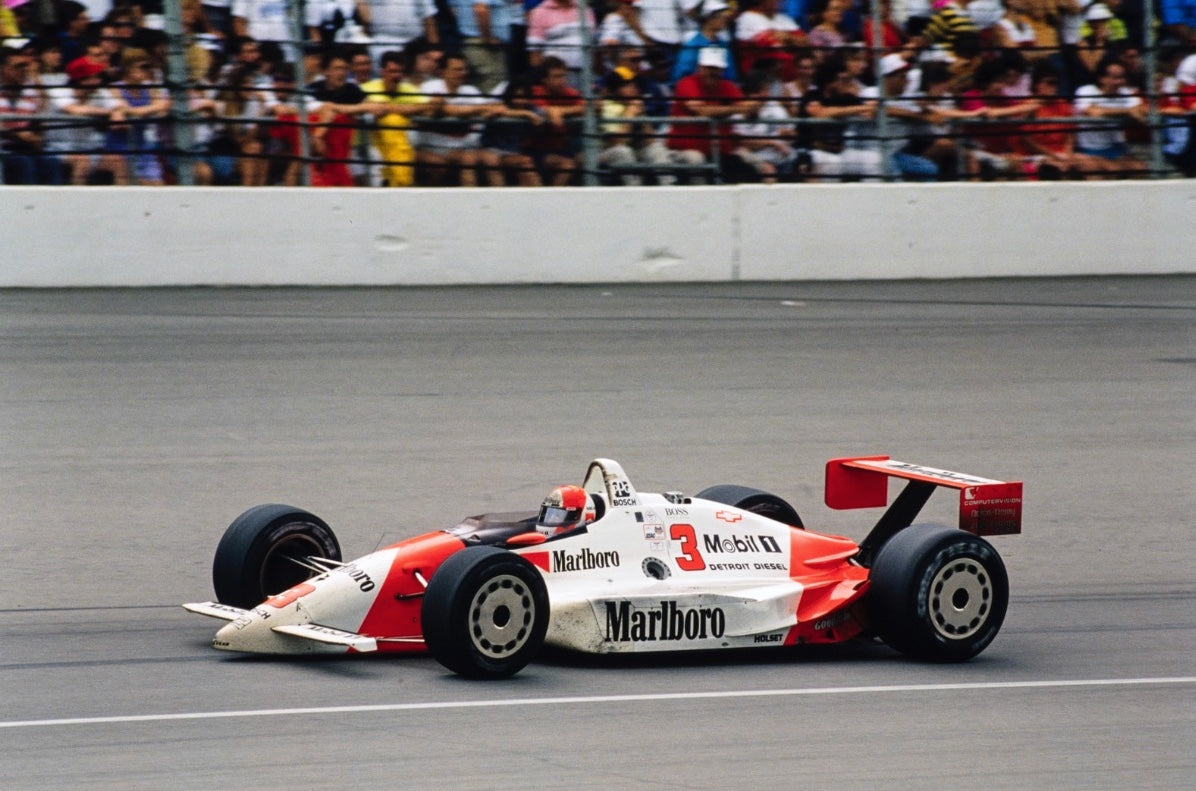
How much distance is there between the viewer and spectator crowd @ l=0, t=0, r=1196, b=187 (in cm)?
1541

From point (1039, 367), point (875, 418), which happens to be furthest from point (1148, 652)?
point (1039, 367)

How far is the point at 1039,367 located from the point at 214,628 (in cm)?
821

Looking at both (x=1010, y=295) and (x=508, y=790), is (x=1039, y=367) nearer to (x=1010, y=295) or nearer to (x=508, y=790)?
(x=1010, y=295)

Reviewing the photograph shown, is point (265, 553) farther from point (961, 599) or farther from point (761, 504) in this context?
point (961, 599)

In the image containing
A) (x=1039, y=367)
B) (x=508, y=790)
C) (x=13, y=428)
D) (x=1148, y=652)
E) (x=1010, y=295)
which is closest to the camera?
(x=508, y=790)

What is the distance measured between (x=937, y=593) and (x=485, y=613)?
185cm

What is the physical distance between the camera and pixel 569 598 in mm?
6883

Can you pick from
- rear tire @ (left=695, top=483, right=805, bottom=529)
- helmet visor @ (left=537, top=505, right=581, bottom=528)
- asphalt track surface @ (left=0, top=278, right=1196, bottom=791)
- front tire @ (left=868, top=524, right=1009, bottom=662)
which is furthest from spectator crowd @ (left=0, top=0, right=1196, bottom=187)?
front tire @ (left=868, top=524, right=1009, bottom=662)

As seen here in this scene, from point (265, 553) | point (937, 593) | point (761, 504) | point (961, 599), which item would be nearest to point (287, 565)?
Answer: point (265, 553)

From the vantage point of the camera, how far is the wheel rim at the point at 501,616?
21.3ft

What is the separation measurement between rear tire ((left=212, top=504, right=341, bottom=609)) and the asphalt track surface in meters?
0.29

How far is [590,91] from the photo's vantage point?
16.6m

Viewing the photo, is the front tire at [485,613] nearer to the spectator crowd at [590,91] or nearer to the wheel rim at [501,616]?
the wheel rim at [501,616]

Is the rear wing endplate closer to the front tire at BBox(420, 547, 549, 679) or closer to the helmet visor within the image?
the helmet visor
